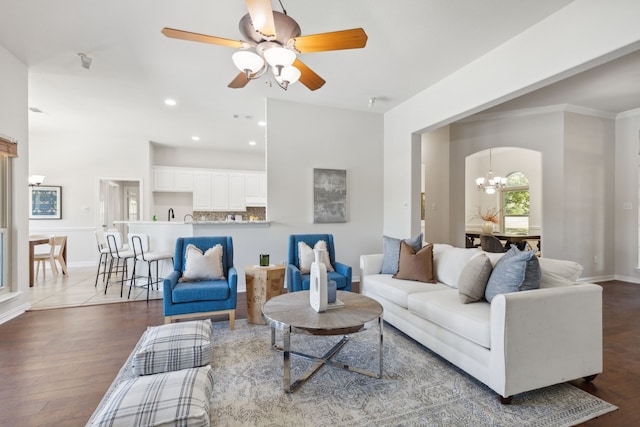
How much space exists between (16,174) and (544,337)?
556 cm

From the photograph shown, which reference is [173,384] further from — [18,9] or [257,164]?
[257,164]

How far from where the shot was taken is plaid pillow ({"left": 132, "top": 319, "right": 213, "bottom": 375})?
2.10 m

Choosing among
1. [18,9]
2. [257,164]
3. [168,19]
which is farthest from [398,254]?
[257,164]

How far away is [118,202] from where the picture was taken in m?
7.62

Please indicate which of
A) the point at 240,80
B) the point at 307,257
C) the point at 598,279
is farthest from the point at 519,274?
the point at 598,279

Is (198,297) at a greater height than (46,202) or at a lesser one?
lesser

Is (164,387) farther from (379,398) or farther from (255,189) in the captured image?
(255,189)

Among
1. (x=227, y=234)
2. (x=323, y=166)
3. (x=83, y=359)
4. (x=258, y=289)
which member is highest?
(x=323, y=166)

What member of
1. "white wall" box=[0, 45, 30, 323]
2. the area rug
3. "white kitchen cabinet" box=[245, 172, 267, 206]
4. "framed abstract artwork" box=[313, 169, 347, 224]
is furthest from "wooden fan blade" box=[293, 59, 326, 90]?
"white kitchen cabinet" box=[245, 172, 267, 206]

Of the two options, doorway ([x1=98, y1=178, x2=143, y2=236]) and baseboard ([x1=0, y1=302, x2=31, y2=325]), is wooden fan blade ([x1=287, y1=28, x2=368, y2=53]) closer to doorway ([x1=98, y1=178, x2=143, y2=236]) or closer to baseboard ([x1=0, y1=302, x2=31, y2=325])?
baseboard ([x1=0, y1=302, x2=31, y2=325])

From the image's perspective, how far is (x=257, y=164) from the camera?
8.55 m

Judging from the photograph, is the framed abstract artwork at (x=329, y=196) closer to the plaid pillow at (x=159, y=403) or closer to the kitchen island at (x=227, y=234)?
the kitchen island at (x=227, y=234)

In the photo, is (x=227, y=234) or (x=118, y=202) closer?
(x=227, y=234)

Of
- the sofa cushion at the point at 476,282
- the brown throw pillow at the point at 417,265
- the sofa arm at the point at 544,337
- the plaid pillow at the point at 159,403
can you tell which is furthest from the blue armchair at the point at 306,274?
the sofa arm at the point at 544,337
